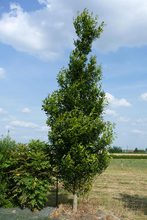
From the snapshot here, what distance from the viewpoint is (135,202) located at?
17688mm

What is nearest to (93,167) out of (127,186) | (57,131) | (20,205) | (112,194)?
(57,131)

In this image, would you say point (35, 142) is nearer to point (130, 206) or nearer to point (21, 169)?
point (21, 169)

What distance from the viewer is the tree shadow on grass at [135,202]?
16.2m

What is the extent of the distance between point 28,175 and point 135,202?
5.71m

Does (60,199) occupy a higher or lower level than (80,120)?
lower

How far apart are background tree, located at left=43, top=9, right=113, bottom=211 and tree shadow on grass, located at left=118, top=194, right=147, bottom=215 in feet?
7.95

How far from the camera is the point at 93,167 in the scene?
14.1m

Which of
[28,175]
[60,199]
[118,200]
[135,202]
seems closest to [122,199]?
[118,200]

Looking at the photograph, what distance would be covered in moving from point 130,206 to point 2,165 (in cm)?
555

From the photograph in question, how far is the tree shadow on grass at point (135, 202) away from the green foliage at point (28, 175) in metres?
3.87

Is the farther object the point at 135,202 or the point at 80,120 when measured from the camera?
the point at 135,202

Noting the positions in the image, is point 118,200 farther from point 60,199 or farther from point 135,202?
point 60,199

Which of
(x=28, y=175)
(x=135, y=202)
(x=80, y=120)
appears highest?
(x=80, y=120)

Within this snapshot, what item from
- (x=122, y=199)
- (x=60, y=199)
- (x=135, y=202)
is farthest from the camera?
(x=122, y=199)
